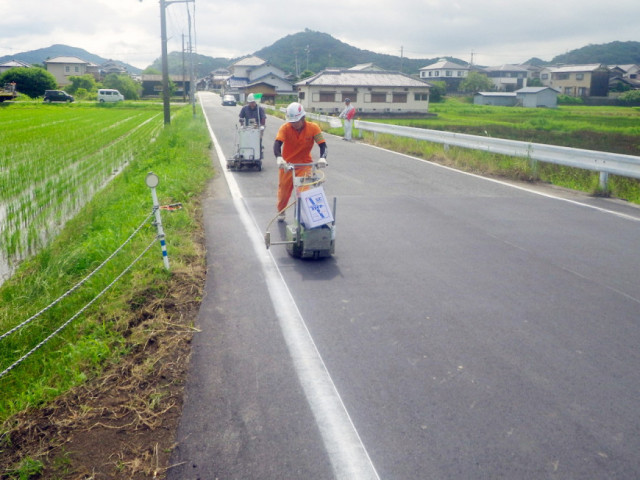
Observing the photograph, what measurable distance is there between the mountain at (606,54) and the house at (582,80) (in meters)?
63.0

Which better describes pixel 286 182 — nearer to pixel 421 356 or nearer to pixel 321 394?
pixel 421 356

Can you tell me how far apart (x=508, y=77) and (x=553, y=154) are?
336 ft

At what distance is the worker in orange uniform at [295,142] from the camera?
25.3ft

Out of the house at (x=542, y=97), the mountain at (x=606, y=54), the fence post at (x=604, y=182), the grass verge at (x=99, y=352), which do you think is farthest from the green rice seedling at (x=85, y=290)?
the mountain at (x=606, y=54)

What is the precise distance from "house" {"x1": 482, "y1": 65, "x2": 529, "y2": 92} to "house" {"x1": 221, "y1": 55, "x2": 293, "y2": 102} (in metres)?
38.1

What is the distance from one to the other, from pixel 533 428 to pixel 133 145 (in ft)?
70.5

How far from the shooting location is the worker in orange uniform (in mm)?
7707

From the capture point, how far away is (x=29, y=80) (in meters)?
72.0

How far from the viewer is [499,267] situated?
6590 mm

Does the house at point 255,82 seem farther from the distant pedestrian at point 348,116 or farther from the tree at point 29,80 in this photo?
the distant pedestrian at point 348,116

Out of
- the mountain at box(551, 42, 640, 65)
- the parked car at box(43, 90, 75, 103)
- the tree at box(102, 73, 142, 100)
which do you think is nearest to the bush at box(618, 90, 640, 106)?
the tree at box(102, 73, 142, 100)

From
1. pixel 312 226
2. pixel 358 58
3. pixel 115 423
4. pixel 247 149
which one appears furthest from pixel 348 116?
pixel 358 58

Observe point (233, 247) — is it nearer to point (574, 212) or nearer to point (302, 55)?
point (574, 212)

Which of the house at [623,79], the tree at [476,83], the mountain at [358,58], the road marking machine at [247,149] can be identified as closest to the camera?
the road marking machine at [247,149]
